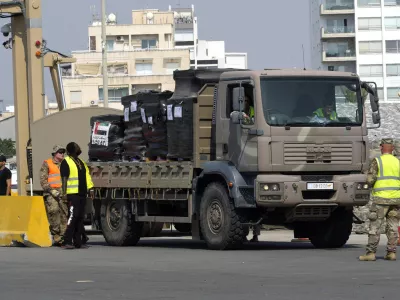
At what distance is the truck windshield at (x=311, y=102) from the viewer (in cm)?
2052

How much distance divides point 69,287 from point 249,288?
1964 millimetres

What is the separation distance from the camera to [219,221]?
21.0m

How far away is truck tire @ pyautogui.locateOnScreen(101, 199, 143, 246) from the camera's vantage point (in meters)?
23.7

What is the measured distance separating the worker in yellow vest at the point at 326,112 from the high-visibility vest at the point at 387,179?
7.68 feet

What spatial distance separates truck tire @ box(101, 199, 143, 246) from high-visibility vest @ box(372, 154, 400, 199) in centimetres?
636

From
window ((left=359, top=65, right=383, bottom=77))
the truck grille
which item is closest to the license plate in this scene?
the truck grille

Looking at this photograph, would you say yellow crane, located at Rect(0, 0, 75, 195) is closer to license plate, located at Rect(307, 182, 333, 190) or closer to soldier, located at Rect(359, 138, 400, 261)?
license plate, located at Rect(307, 182, 333, 190)

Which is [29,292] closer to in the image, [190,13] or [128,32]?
[128,32]

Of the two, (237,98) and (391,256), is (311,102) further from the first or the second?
(391,256)

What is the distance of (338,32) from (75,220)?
355 feet

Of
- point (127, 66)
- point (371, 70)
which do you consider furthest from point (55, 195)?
point (127, 66)

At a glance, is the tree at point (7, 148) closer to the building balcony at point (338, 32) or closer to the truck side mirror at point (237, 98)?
the building balcony at point (338, 32)

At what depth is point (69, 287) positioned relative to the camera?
1391 cm

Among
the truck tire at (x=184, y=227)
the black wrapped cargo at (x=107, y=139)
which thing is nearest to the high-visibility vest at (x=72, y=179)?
the black wrapped cargo at (x=107, y=139)
